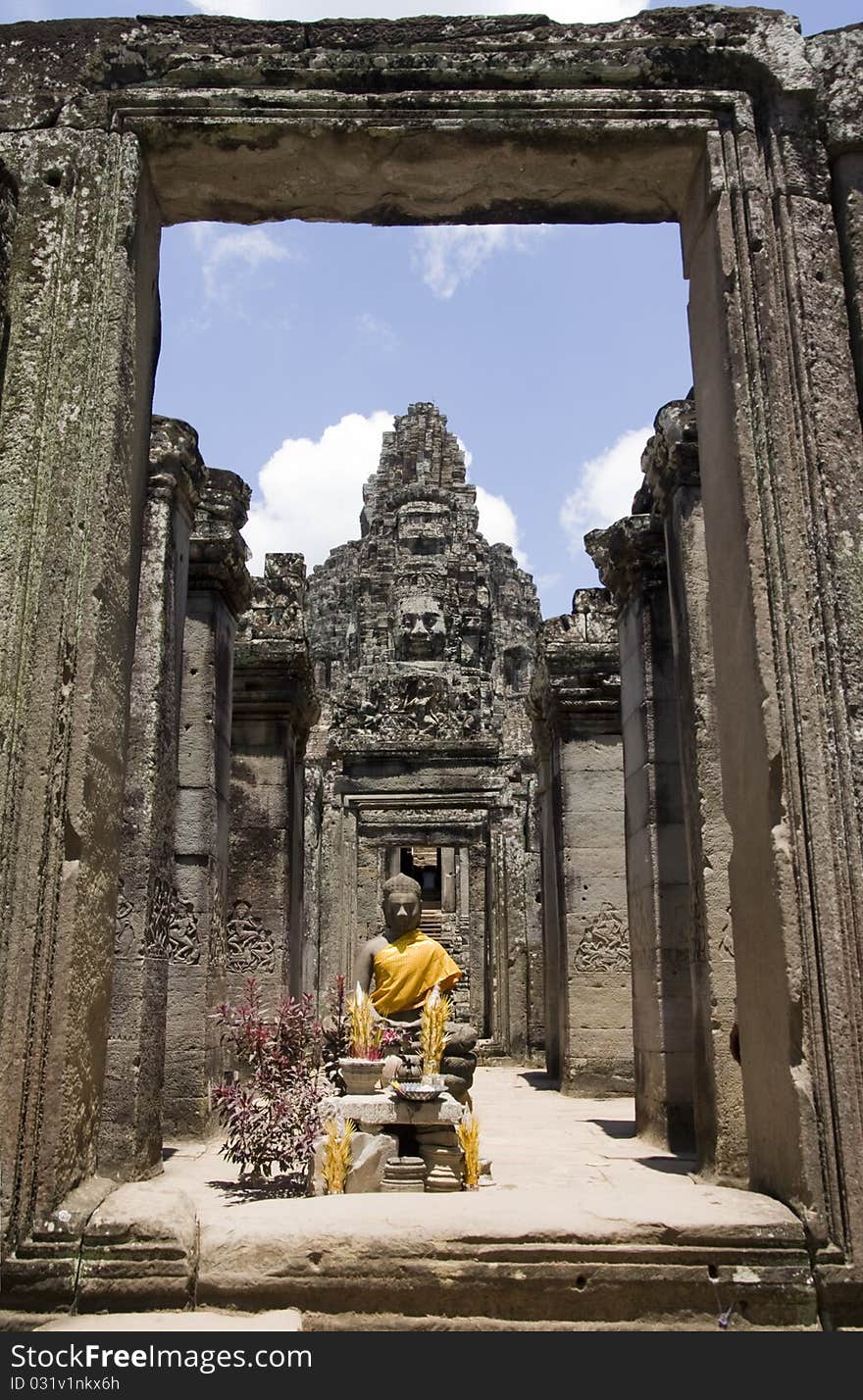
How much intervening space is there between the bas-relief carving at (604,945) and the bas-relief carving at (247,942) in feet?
10.5

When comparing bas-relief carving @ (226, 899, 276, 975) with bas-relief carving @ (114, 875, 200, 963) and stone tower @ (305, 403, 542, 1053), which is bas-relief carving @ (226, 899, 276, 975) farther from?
stone tower @ (305, 403, 542, 1053)

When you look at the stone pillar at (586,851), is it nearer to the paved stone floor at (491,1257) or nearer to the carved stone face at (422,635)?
the paved stone floor at (491,1257)

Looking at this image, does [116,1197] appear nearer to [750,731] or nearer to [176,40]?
[750,731]

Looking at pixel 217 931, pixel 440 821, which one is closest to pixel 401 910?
pixel 217 931

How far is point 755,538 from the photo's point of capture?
13.8 ft

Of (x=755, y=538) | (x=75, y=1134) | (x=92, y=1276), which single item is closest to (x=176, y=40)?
(x=755, y=538)

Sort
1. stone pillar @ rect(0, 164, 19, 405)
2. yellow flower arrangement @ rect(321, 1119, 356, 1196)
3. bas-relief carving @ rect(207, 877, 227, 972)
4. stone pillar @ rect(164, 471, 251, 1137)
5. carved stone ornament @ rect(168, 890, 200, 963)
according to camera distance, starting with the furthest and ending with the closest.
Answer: bas-relief carving @ rect(207, 877, 227, 972)
carved stone ornament @ rect(168, 890, 200, 963)
stone pillar @ rect(164, 471, 251, 1137)
yellow flower arrangement @ rect(321, 1119, 356, 1196)
stone pillar @ rect(0, 164, 19, 405)

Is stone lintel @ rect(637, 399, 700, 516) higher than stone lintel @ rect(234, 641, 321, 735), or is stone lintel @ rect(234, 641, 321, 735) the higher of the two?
stone lintel @ rect(637, 399, 700, 516)

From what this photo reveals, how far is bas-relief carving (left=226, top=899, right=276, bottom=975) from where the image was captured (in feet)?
35.3

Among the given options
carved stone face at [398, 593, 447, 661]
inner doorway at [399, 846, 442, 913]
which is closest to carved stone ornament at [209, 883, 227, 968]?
carved stone face at [398, 593, 447, 661]

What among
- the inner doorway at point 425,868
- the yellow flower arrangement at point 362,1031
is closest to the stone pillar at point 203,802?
the yellow flower arrangement at point 362,1031

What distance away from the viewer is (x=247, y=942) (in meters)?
10.9

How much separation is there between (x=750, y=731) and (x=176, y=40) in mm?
3580

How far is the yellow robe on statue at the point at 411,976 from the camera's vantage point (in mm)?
7953
